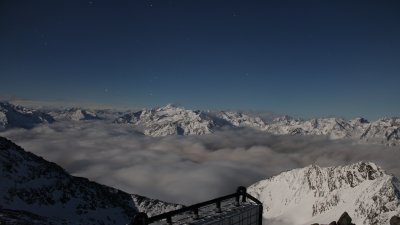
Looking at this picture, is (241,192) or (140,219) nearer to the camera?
(140,219)

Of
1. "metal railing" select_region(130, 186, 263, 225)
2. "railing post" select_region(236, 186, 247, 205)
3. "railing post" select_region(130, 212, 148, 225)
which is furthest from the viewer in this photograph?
"railing post" select_region(236, 186, 247, 205)

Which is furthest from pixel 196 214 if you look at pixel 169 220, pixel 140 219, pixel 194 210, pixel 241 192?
pixel 241 192

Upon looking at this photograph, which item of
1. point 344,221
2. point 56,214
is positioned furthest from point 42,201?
point 344,221

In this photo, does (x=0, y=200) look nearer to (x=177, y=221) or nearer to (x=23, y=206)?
(x=23, y=206)

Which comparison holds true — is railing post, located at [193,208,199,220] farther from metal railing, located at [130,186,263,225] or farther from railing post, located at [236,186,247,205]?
railing post, located at [236,186,247,205]

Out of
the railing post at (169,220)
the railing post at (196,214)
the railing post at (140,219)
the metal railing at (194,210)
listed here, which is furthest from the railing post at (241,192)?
the railing post at (140,219)

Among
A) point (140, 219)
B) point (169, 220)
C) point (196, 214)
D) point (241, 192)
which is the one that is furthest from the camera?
point (241, 192)

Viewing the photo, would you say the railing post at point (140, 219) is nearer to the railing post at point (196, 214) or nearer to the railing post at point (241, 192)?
the railing post at point (196, 214)

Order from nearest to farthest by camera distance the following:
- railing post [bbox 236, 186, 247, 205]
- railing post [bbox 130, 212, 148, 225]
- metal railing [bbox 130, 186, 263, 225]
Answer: railing post [bbox 130, 212, 148, 225] < metal railing [bbox 130, 186, 263, 225] < railing post [bbox 236, 186, 247, 205]

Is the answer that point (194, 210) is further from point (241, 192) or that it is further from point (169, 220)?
point (241, 192)

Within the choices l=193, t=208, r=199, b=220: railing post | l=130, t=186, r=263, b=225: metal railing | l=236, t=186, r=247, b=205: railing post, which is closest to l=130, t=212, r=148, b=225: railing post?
l=130, t=186, r=263, b=225: metal railing

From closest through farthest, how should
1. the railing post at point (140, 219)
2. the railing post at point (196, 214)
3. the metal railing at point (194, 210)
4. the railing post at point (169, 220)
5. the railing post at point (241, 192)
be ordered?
the railing post at point (140, 219) → the metal railing at point (194, 210) → the railing post at point (169, 220) → the railing post at point (196, 214) → the railing post at point (241, 192)

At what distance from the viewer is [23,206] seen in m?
182

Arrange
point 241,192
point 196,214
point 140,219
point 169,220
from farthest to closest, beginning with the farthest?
point 241,192 → point 196,214 → point 169,220 → point 140,219
